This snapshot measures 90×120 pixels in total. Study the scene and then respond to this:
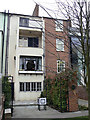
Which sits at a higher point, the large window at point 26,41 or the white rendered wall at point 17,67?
the large window at point 26,41

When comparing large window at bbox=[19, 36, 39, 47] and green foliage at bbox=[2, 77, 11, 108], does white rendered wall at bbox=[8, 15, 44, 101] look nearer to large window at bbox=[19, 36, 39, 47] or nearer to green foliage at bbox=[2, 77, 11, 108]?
large window at bbox=[19, 36, 39, 47]

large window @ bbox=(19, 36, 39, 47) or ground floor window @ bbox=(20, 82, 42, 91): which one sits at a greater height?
large window @ bbox=(19, 36, 39, 47)

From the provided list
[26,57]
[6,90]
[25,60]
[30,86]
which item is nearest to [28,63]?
[25,60]

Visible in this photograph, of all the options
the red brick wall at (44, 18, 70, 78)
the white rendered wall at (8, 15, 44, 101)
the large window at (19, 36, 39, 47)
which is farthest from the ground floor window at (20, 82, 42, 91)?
the large window at (19, 36, 39, 47)

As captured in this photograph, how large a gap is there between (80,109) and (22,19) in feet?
45.5

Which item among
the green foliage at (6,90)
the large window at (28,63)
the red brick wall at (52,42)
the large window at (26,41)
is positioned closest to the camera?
the red brick wall at (52,42)

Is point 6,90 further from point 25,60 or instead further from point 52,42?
point 25,60

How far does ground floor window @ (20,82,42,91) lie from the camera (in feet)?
52.5

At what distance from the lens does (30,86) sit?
53.0 ft

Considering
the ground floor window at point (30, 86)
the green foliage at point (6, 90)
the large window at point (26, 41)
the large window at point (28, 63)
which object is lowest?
the ground floor window at point (30, 86)

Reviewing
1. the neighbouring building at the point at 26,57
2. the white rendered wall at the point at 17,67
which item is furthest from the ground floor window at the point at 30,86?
the white rendered wall at the point at 17,67

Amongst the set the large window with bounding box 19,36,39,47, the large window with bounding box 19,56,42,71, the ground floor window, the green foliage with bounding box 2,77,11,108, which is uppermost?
the large window with bounding box 19,36,39,47

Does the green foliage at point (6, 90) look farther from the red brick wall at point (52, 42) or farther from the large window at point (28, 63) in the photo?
the large window at point (28, 63)

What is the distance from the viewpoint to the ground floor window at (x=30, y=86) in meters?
16.0
